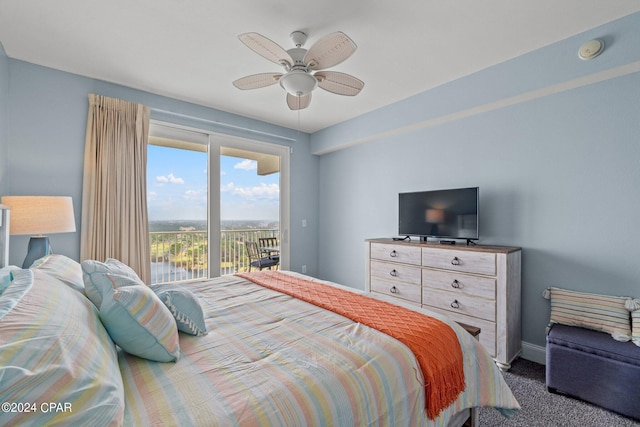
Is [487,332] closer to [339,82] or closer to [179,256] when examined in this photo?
[339,82]

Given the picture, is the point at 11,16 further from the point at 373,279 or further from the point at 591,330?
the point at 591,330

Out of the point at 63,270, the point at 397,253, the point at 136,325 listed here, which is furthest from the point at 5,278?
the point at 397,253

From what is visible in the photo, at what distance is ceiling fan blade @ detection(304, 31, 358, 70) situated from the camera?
1.81 metres

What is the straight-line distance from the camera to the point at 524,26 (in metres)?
2.13

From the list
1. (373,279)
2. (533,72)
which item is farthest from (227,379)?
(533,72)

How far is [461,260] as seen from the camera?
267 centimetres

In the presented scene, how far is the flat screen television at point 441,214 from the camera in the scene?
2.85 m

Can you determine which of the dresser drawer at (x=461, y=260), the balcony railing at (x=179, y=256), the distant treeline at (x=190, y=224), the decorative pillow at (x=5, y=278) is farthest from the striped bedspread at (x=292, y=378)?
the balcony railing at (x=179, y=256)

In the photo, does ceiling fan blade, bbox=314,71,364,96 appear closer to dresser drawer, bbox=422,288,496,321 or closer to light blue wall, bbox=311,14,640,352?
light blue wall, bbox=311,14,640,352

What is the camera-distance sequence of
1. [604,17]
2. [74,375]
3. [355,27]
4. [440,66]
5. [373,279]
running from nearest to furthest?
[74,375]
[604,17]
[355,27]
[440,66]
[373,279]

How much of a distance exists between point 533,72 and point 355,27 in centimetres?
159

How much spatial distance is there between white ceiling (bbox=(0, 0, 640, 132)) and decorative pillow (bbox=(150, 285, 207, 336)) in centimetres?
189

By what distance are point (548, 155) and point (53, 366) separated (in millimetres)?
3408

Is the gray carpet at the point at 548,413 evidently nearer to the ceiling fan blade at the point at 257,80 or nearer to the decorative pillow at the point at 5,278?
the decorative pillow at the point at 5,278
